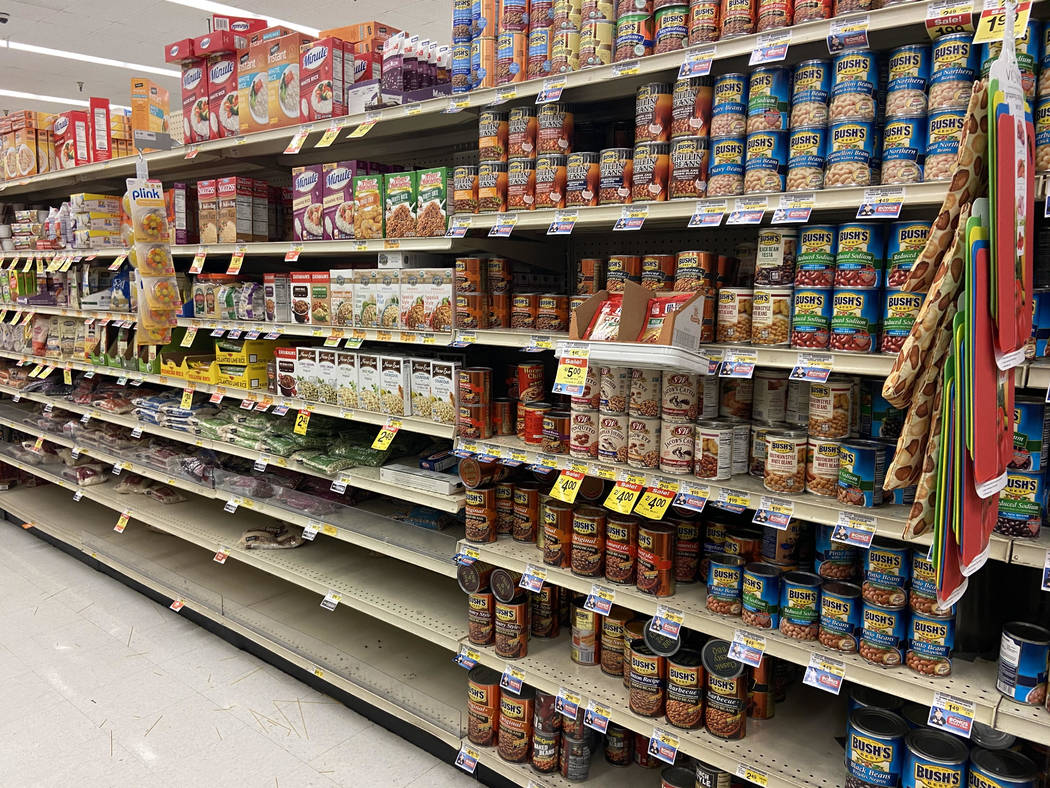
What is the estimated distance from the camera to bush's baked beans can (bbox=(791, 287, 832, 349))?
1634 millimetres

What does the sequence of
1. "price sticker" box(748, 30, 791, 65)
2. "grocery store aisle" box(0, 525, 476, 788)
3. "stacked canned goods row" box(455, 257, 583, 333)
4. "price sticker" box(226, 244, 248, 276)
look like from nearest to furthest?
"price sticker" box(748, 30, 791, 65) → "stacked canned goods row" box(455, 257, 583, 333) → "grocery store aisle" box(0, 525, 476, 788) → "price sticker" box(226, 244, 248, 276)

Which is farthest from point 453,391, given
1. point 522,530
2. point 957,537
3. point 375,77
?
point 957,537

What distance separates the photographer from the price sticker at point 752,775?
5.86 ft

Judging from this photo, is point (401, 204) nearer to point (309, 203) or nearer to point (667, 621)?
point (309, 203)

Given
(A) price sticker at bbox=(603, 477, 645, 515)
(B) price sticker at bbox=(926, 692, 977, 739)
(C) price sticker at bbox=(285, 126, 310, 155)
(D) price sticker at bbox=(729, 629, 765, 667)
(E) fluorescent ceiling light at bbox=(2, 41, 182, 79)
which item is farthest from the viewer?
(E) fluorescent ceiling light at bbox=(2, 41, 182, 79)

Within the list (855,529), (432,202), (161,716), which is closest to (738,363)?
(855,529)

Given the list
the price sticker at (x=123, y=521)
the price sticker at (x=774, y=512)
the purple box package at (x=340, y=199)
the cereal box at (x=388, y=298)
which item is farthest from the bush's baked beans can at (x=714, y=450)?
the price sticker at (x=123, y=521)

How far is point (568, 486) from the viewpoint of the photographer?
2.07m

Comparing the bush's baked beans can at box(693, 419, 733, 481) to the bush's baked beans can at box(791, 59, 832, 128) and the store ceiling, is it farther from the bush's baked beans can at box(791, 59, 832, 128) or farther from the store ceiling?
the store ceiling

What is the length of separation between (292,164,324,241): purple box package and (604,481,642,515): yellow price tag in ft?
5.34

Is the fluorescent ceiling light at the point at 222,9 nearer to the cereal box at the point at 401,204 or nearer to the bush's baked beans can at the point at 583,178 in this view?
the cereal box at the point at 401,204

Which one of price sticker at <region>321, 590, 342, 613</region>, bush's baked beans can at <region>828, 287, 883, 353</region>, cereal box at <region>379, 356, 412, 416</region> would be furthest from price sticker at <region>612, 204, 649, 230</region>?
price sticker at <region>321, 590, 342, 613</region>

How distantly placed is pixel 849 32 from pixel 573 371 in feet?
3.15

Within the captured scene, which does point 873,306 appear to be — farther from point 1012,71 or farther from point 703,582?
point 703,582
